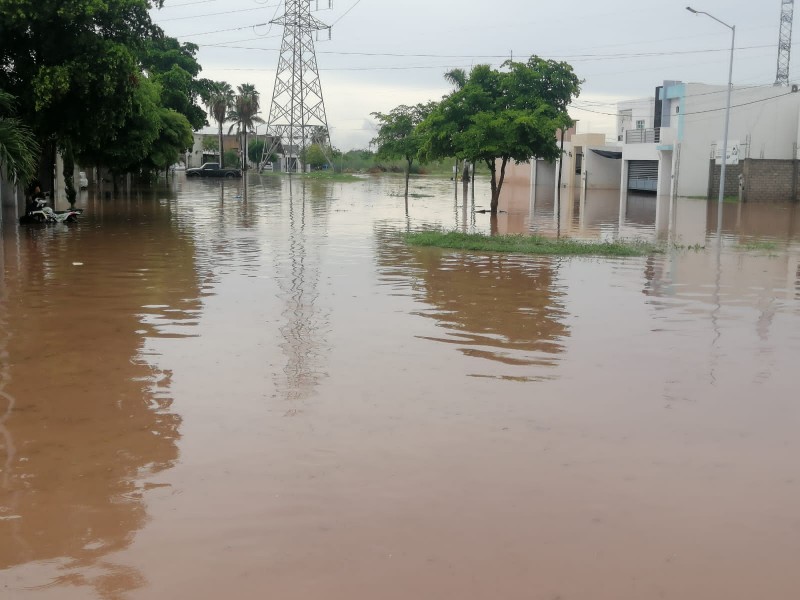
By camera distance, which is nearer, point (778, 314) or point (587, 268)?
point (778, 314)

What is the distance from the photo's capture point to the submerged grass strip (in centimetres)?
2047

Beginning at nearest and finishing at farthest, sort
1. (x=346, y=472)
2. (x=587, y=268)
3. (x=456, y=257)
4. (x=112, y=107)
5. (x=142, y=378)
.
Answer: (x=346, y=472)
(x=142, y=378)
(x=587, y=268)
(x=456, y=257)
(x=112, y=107)

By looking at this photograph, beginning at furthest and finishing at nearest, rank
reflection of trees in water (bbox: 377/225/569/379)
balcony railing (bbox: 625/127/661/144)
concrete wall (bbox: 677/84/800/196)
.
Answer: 1. balcony railing (bbox: 625/127/661/144)
2. concrete wall (bbox: 677/84/800/196)
3. reflection of trees in water (bbox: 377/225/569/379)

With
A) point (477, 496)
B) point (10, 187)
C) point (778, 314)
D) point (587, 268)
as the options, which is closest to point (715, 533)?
point (477, 496)

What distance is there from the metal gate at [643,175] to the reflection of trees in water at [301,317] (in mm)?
41718

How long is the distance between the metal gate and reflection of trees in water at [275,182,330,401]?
41.7 metres

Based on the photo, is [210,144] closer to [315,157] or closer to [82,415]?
[315,157]

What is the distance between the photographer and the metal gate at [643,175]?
61500 mm

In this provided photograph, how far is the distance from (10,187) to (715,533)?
95.9 ft

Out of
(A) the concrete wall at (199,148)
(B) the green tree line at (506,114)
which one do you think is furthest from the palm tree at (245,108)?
(B) the green tree line at (506,114)

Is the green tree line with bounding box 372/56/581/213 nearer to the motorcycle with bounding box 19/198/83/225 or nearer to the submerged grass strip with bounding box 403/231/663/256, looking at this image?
the submerged grass strip with bounding box 403/231/663/256

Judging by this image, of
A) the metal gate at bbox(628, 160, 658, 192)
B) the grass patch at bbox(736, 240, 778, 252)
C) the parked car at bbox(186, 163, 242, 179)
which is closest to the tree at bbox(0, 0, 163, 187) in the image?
the grass patch at bbox(736, 240, 778, 252)

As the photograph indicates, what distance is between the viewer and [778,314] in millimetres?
12922

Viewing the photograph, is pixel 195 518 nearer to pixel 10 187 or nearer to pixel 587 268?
pixel 587 268
